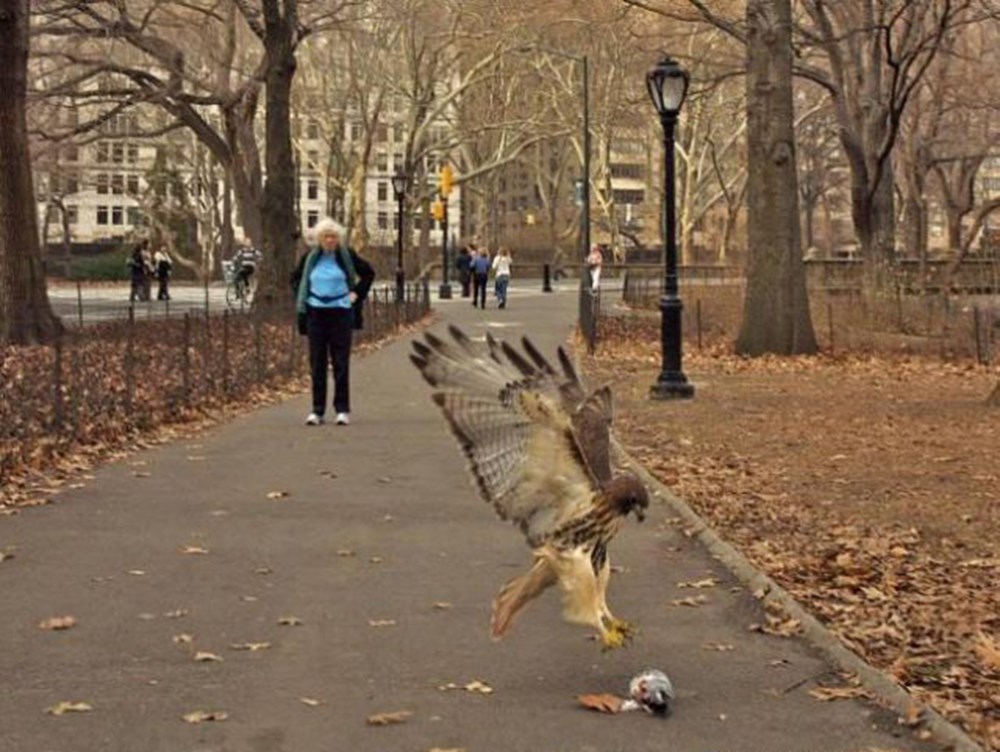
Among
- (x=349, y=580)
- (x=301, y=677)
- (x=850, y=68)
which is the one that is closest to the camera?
(x=301, y=677)

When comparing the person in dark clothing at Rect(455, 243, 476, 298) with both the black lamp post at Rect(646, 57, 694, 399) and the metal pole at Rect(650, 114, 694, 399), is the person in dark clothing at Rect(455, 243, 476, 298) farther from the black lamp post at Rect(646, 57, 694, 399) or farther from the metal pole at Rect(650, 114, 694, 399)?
the metal pole at Rect(650, 114, 694, 399)

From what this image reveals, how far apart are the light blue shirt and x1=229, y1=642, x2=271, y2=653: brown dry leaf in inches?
276

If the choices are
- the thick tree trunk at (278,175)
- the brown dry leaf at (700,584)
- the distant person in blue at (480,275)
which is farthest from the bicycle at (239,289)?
A: the brown dry leaf at (700,584)

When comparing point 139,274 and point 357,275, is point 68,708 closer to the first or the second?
point 357,275

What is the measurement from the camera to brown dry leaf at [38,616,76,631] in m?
6.25

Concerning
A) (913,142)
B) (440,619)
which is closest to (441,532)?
(440,619)

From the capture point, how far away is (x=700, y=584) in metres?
7.26

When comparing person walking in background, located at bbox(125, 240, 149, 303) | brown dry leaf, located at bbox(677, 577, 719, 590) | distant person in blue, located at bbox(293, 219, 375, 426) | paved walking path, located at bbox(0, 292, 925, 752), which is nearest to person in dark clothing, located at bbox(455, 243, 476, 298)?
person walking in background, located at bbox(125, 240, 149, 303)

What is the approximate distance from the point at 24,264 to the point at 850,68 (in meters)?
22.3

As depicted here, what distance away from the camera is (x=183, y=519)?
8.88m

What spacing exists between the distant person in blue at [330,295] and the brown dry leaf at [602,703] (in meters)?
7.94

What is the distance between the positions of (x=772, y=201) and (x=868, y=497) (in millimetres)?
13579

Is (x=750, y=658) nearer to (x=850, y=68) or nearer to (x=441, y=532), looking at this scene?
(x=441, y=532)

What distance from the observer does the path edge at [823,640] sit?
4.83 meters
